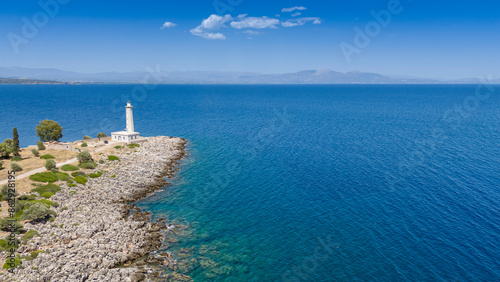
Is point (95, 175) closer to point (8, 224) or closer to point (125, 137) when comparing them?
point (8, 224)

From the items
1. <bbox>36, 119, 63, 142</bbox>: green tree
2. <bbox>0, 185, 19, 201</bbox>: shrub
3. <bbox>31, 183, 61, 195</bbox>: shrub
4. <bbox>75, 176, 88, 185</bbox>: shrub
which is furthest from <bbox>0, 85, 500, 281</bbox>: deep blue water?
<bbox>36, 119, 63, 142</bbox>: green tree

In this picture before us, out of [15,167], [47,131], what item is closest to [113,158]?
[15,167]

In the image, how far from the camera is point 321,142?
91.6 meters

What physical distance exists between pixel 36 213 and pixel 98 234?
840cm

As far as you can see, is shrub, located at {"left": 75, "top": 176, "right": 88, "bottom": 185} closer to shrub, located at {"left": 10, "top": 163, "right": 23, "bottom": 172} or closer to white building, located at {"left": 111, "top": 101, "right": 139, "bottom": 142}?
shrub, located at {"left": 10, "top": 163, "right": 23, "bottom": 172}

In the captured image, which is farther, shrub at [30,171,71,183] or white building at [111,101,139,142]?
white building at [111,101,139,142]

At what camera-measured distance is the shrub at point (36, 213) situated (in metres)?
36.9

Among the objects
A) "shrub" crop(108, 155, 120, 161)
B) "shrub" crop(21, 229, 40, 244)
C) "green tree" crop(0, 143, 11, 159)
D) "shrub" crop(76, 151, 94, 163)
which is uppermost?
"green tree" crop(0, 143, 11, 159)

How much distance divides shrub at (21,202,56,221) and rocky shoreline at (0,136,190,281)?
3.86 feet

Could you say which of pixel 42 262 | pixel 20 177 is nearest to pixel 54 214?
pixel 42 262

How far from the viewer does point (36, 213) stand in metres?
37.2

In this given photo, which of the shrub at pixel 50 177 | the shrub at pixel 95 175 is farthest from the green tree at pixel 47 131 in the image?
the shrub at pixel 50 177

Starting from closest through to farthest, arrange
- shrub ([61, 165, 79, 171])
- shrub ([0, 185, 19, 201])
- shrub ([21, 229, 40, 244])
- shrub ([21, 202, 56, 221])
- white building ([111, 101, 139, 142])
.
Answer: shrub ([21, 229, 40, 244])
shrub ([21, 202, 56, 221])
shrub ([0, 185, 19, 201])
shrub ([61, 165, 79, 171])
white building ([111, 101, 139, 142])

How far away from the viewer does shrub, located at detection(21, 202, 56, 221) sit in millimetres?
36875
